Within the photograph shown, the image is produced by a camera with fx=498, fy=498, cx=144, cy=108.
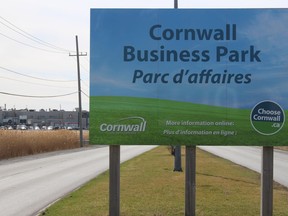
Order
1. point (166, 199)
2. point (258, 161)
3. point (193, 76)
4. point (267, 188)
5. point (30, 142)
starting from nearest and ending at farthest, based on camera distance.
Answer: point (267, 188)
point (193, 76)
point (166, 199)
point (258, 161)
point (30, 142)

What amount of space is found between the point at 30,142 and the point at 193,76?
30994mm

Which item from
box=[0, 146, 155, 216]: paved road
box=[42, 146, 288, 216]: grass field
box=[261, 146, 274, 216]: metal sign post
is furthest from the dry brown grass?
box=[261, 146, 274, 216]: metal sign post

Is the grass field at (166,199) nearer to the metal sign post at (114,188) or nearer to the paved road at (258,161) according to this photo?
the metal sign post at (114,188)

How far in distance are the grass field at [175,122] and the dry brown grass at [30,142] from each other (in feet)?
81.4

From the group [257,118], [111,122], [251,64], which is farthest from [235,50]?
[111,122]

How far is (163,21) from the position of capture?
25.6 ft

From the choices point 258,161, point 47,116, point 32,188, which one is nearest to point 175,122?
point 32,188

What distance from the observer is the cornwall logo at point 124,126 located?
25.4 feet

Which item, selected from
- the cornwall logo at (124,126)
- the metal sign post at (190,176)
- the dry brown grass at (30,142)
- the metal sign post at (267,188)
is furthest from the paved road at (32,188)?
the dry brown grass at (30,142)

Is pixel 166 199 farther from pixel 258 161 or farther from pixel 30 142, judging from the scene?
pixel 30 142

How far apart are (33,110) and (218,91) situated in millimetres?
173161

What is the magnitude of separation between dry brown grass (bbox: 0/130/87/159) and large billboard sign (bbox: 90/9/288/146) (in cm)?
2494

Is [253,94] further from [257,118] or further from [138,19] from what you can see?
[138,19]

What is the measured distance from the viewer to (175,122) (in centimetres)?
777
